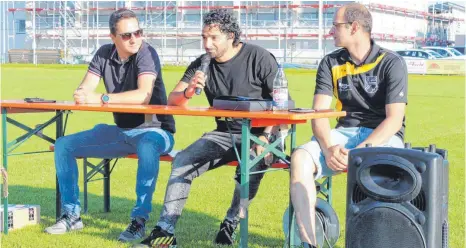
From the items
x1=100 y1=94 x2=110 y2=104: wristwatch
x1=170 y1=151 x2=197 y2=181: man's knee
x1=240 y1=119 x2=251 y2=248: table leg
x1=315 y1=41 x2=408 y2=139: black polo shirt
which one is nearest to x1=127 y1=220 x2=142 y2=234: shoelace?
x1=170 y1=151 x2=197 y2=181: man's knee

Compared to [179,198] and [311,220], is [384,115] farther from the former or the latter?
[179,198]

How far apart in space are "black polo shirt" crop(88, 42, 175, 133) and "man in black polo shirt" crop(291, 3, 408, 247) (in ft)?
4.38

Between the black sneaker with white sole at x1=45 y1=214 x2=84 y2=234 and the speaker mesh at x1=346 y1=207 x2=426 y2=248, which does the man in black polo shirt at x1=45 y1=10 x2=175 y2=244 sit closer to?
the black sneaker with white sole at x1=45 y1=214 x2=84 y2=234

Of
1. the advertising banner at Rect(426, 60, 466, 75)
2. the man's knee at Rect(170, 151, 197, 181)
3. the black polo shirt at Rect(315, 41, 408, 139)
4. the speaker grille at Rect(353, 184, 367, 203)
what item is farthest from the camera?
the advertising banner at Rect(426, 60, 466, 75)

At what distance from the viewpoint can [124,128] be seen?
6090 millimetres

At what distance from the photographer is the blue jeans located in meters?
5.57

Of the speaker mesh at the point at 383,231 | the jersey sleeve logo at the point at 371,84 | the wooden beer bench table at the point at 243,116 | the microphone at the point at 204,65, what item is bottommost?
the speaker mesh at the point at 383,231

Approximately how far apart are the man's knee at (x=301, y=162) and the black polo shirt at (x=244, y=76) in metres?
0.90

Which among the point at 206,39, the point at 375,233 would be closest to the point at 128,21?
the point at 206,39

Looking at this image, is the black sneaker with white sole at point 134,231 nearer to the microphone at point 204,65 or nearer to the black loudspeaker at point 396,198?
the microphone at point 204,65

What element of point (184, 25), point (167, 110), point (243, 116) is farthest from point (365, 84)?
point (184, 25)

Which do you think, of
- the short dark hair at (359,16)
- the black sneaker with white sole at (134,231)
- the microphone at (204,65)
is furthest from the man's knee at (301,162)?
the black sneaker with white sole at (134,231)

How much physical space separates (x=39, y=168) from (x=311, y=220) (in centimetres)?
517

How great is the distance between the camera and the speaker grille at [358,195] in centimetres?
384
